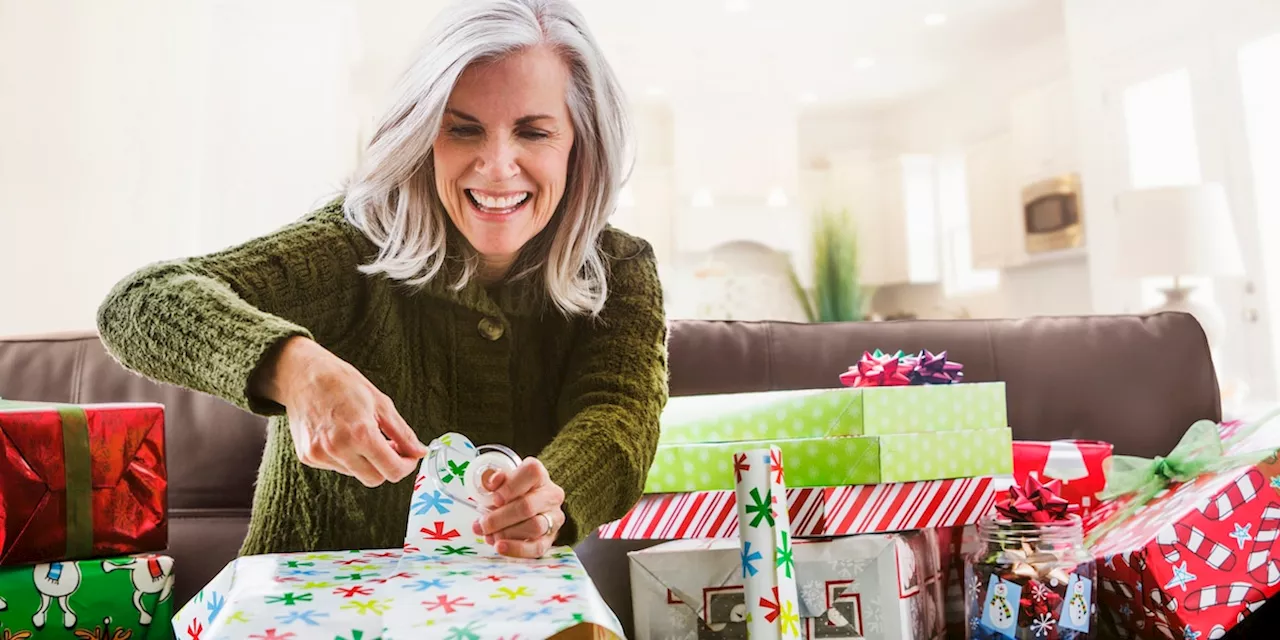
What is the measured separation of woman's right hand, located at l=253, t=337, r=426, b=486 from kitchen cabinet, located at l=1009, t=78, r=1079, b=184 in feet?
14.7

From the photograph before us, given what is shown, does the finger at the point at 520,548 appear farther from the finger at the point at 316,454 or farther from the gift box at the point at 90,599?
the gift box at the point at 90,599

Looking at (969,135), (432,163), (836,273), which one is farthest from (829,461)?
(969,135)

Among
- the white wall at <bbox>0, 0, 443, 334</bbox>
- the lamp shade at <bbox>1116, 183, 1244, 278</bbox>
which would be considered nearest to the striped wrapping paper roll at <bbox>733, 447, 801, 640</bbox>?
the white wall at <bbox>0, 0, 443, 334</bbox>

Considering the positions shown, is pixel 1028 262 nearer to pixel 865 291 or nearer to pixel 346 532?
pixel 865 291

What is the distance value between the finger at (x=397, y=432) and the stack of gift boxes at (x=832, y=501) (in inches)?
13.8

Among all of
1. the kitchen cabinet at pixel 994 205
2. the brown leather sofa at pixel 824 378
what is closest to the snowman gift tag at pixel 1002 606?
the brown leather sofa at pixel 824 378

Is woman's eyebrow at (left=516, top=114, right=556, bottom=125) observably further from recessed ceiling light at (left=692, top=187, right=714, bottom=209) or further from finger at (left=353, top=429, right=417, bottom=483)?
recessed ceiling light at (left=692, top=187, right=714, bottom=209)

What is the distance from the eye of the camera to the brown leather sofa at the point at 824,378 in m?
1.26

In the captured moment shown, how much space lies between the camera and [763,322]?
1427 mm

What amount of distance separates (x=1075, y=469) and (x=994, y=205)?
4.31m

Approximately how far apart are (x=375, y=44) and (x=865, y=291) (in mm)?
2990

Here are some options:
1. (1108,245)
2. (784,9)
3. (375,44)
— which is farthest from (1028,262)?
(375,44)

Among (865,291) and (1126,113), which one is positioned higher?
(1126,113)

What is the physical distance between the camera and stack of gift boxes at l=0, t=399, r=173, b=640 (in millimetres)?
849
